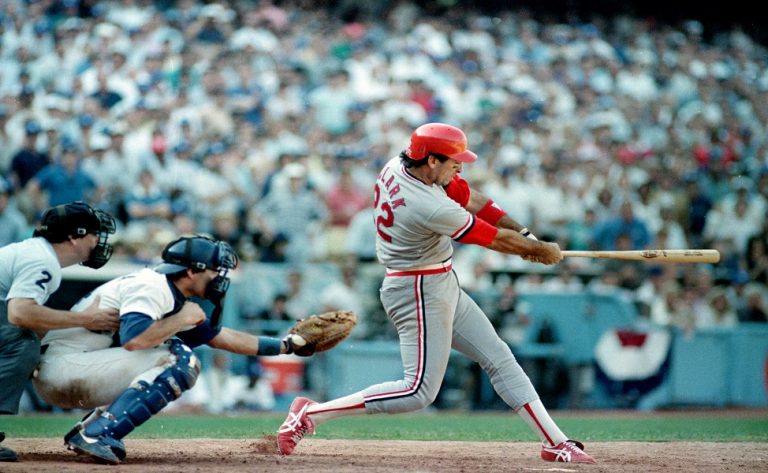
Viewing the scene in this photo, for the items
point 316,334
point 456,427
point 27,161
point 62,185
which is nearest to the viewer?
point 316,334

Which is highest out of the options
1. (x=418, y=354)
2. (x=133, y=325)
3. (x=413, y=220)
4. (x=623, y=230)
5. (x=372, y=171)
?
(x=372, y=171)

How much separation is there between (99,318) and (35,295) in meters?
0.31

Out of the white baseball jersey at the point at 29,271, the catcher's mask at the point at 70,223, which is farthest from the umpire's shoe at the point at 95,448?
the catcher's mask at the point at 70,223

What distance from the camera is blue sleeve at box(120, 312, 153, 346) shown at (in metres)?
4.80

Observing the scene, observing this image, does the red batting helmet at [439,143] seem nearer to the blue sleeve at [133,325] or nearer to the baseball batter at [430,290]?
the baseball batter at [430,290]

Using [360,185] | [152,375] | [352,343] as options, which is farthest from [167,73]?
[152,375]

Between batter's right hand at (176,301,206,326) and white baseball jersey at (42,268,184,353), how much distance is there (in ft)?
0.19

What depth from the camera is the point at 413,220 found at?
5383 millimetres

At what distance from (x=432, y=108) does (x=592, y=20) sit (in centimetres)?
584

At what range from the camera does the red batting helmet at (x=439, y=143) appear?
5.43 m

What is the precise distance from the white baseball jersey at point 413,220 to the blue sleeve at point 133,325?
4.43 ft

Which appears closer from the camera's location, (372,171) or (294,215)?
(294,215)

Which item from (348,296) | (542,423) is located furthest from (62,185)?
(542,423)

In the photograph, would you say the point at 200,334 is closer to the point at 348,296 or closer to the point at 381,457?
the point at 381,457
